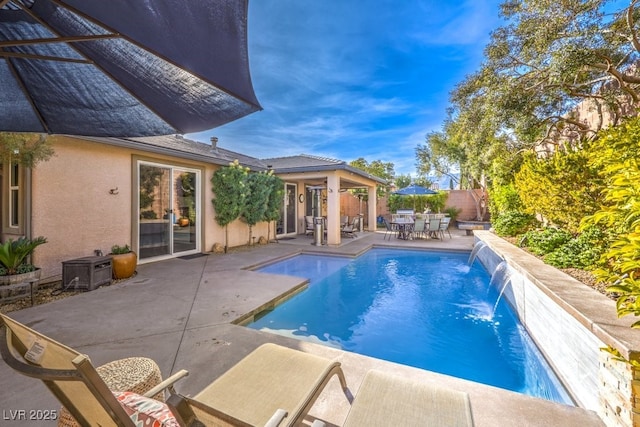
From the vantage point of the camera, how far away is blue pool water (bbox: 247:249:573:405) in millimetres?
3459

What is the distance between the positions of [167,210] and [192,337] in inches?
222

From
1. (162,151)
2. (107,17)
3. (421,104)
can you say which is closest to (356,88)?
(421,104)

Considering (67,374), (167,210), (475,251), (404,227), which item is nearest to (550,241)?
(475,251)

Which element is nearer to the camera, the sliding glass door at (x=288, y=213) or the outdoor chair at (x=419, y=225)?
the outdoor chair at (x=419, y=225)

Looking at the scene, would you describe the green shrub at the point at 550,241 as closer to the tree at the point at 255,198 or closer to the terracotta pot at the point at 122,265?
the tree at the point at 255,198

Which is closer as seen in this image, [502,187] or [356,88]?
[502,187]

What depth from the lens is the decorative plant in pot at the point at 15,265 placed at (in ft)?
14.2

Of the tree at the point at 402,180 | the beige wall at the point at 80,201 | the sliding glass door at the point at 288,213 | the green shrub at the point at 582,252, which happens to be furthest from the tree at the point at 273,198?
the tree at the point at 402,180

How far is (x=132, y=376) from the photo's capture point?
1938 mm

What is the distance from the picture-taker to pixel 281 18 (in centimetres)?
784

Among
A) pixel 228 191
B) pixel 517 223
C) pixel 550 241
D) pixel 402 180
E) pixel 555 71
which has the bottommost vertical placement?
pixel 550 241

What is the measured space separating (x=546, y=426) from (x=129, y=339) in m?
4.27

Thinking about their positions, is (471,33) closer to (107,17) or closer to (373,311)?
(373,311)

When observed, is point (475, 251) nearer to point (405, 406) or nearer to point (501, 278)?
point (501, 278)
